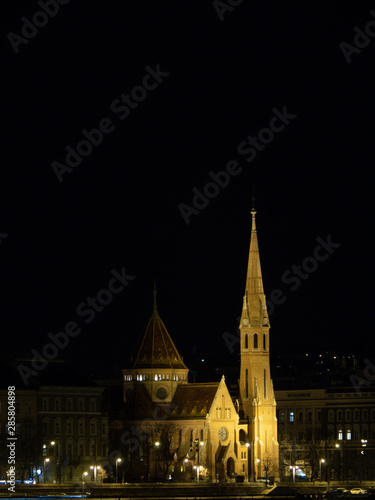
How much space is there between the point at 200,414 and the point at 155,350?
35.4 feet

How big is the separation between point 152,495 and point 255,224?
162 ft

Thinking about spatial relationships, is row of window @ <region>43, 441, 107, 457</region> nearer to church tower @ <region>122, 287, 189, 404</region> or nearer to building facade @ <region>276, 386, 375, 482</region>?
church tower @ <region>122, 287, 189, 404</region>

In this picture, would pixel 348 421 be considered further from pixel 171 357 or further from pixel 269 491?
pixel 269 491

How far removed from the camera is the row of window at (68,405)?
14825 cm

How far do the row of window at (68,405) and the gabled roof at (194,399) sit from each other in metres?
15.3

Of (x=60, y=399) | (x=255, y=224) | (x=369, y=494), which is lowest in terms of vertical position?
(x=369, y=494)

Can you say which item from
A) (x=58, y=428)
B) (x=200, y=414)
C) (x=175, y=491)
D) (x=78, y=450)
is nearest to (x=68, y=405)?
(x=58, y=428)

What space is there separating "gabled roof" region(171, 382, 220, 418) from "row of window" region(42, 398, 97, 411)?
601 inches

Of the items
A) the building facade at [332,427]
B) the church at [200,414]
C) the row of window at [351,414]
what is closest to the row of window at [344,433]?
the building facade at [332,427]

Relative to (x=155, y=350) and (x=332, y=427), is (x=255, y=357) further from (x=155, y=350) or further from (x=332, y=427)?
(x=332, y=427)

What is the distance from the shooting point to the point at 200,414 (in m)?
164

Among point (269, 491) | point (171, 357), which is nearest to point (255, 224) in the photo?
point (171, 357)

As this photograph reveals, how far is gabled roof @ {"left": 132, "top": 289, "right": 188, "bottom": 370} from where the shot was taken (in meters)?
171

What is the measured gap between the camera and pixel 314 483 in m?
141
